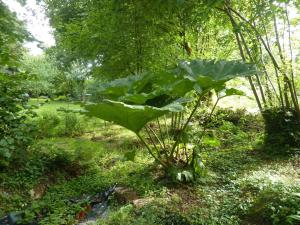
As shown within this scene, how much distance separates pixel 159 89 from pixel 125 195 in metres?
1.23

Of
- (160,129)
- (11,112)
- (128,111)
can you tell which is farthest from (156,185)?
(11,112)

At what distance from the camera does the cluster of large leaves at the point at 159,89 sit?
286 cm

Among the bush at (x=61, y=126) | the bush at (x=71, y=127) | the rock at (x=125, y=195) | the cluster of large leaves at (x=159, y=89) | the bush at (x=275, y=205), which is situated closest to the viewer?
the bush at (x=275, y=205)

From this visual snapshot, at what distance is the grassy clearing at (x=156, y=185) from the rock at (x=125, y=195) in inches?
2.1

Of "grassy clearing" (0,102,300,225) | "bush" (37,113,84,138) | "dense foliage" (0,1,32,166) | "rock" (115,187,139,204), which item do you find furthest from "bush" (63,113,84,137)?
"rock" (115,187,139,204)

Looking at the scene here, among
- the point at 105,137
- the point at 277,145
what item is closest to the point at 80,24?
the point at 105,137

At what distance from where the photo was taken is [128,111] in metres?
2.87

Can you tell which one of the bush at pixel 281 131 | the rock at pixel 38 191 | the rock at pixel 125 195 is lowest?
the rock at pixel 38 191

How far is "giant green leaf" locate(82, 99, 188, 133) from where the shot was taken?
2.74 m

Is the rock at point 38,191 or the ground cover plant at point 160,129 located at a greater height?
the ground cover plant at point 160,129

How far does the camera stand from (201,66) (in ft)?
11.5

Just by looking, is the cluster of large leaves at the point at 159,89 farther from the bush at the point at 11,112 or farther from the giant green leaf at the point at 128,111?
the bush at the point at 11,112

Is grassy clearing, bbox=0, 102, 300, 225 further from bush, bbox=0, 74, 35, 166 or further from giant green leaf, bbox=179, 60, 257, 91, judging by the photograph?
giant green leaf, bbox=179, 60, 257, 91

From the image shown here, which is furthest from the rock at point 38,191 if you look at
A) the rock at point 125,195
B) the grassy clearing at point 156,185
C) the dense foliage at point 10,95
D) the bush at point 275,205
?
the bush at point 275,205
